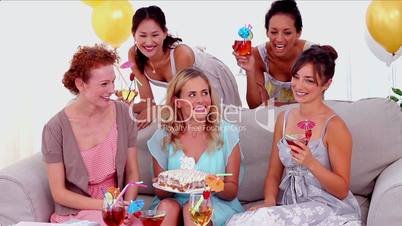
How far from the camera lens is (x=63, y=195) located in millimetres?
2832

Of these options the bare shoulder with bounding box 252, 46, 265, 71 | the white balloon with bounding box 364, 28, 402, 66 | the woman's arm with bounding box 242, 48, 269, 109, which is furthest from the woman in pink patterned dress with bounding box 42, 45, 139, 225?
the white balloon with bounding box 364, 28, 402, 66

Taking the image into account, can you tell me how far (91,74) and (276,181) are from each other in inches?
35.1

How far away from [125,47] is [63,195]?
2.96 metres

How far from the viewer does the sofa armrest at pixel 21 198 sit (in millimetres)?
2783

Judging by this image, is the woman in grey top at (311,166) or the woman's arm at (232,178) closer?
the woman in grey top at (311,166)

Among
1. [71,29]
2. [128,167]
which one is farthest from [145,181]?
[71,29]

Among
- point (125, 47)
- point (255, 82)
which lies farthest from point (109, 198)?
point (125, 47)

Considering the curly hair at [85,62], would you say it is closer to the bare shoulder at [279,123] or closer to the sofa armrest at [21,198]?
the sofa armrest at [21,198]

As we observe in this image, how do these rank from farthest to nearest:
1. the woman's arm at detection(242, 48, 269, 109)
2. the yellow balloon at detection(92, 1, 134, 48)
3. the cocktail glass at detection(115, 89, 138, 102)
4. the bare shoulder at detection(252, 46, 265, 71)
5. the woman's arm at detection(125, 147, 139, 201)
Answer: the yellow balloon at detection(92, 1, 134, 48) < the bare shoulder at detection(252, 46, 265, 71) < the woman's arm at detection(242, 48, 269, 109) < the cocktail glass at detection(115, 89, 138, 102) < the woman's arm at detection(125, 147, 139, 201)

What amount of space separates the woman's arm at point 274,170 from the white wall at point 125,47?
2486mm

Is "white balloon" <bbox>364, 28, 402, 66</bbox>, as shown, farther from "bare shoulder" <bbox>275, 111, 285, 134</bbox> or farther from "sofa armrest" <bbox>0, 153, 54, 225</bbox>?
"sofa armrest" <bbox>0, 153, 54, 225</bbox>

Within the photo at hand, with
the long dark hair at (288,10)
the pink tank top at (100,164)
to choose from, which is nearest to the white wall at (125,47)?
the long dark hair at (288,10)

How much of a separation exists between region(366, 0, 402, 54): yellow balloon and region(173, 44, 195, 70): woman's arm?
1558 millimetres

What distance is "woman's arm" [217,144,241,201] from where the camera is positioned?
9.51ft
